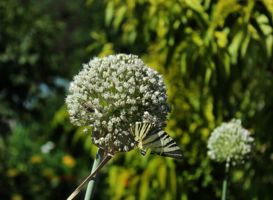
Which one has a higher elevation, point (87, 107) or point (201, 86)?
point (201, 86)

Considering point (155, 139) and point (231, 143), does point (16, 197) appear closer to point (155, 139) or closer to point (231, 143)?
point (231, 143)

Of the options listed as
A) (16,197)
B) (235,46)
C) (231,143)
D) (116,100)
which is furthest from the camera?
(16,197)

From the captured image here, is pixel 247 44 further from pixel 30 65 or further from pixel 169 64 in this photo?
pixel 30 65

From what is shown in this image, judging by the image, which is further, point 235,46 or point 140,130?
point 235,46

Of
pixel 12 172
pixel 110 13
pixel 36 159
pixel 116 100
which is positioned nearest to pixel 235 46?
pixel 110 13

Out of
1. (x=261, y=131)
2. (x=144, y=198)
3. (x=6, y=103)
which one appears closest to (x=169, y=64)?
(x=261, y=131)

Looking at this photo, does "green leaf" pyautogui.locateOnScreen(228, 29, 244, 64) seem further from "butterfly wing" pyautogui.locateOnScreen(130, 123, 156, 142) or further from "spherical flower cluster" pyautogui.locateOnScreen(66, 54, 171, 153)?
"butterfly wing" pyautogui.locateOnScreen(130, 123, 156, 142)

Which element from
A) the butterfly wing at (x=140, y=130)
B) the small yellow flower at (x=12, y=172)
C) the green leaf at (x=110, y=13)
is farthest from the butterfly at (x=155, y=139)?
the small yellow flower at (x=12, y=172)
